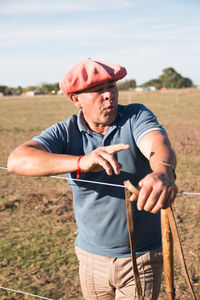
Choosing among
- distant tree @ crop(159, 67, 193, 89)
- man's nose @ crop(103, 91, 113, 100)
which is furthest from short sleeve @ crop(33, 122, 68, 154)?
distant tree @ crop(159, 67, 193, 89)

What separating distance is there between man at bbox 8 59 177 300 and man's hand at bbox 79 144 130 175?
30cm

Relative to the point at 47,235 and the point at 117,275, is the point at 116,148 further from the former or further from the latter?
the point at 47,235

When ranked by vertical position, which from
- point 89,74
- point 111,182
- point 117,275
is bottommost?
point 117,275

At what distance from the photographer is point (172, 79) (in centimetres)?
9106

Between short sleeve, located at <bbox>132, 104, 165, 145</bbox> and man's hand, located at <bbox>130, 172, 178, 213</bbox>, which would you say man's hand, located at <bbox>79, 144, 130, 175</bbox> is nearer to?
man's hand, located at <bbox>130, 172, 178, 213</bbox>

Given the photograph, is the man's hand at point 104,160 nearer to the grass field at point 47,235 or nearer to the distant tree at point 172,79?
the grass field at point 47,235

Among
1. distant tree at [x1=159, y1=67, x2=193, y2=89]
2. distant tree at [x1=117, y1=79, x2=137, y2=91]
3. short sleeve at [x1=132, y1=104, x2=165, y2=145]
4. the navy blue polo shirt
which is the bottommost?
the navy blue polo shirt

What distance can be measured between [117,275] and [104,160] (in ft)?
3.32

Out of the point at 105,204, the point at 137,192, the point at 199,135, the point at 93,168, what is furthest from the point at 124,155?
the point at 199,135

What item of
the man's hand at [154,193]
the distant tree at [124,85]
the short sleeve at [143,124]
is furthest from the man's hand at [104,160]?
the distant tree at [124,85]

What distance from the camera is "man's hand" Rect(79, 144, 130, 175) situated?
156cm

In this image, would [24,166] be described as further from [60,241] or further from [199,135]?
[199,135]

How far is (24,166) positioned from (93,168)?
1.40 feet

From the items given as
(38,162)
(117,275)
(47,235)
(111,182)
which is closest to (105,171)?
(111,182)
